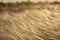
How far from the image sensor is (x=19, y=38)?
911mm

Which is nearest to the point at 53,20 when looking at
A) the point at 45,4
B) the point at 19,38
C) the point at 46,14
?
the point at 46,14

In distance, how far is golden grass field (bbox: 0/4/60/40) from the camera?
94 centimetres

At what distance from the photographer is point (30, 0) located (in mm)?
1183

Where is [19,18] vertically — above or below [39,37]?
above

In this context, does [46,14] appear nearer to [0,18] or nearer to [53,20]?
[53,20]

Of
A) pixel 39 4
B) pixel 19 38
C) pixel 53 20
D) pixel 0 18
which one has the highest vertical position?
pixel 39 4

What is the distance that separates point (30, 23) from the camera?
1.02 metres

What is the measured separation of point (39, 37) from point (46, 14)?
0.26 m

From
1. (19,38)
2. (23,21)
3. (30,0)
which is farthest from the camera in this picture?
(30,0)

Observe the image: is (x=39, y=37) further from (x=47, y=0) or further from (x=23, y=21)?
(x=47, y=0)

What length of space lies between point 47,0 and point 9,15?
1.29 feet

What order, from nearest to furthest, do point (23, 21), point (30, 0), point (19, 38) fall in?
point (19, 38) → point (23, 21) → point (30, 0)

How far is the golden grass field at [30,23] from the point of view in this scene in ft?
3.07

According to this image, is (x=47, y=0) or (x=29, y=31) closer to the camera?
(x=29, y=31)
